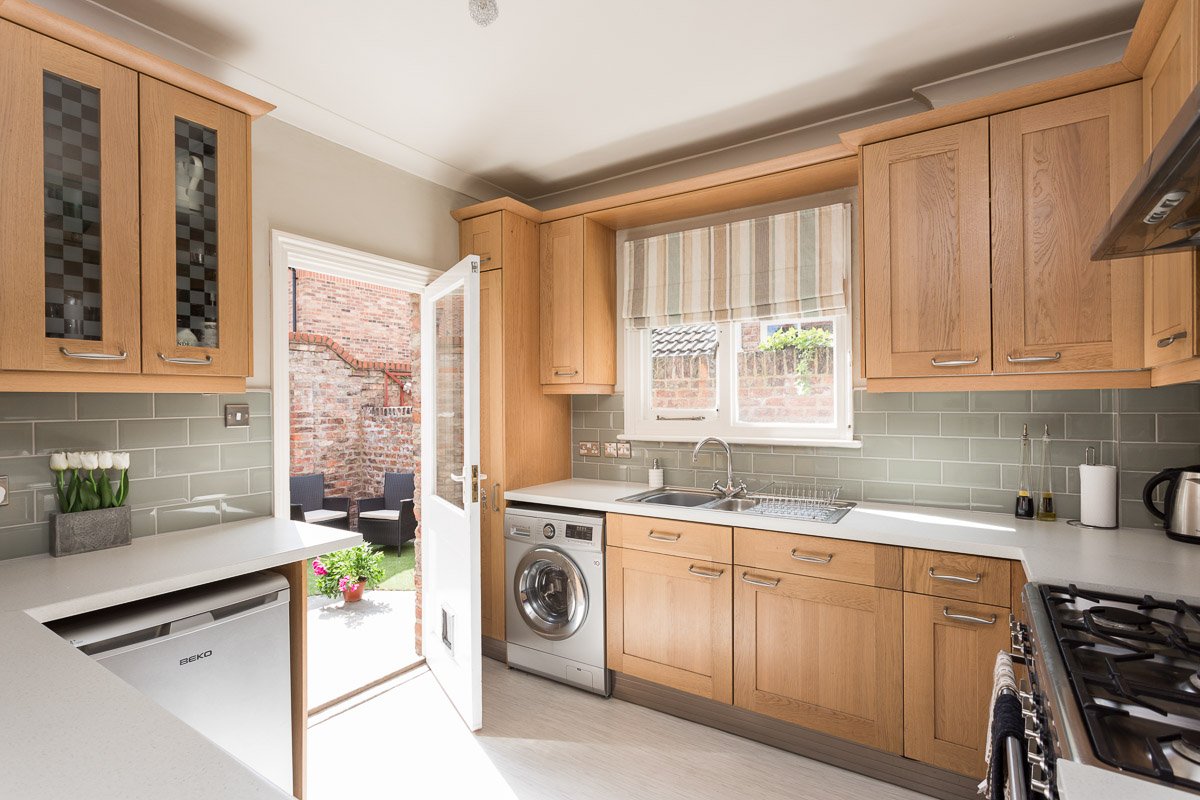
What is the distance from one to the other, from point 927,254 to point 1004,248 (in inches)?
9.9

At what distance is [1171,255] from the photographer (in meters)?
1.62

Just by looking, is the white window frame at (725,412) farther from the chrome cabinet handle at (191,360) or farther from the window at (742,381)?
the chrome cabinet handle at (191,360)

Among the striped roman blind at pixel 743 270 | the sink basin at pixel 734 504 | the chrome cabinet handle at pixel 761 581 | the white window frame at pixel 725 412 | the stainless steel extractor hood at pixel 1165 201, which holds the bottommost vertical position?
the chrome cabinet handle at pixel 761 581

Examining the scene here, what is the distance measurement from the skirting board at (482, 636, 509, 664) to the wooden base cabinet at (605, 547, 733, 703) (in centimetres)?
75

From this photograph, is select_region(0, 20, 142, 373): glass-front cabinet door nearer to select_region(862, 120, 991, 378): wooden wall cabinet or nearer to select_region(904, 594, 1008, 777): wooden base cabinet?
select_region(862, 120, 991, 378): wooden wall cabinet

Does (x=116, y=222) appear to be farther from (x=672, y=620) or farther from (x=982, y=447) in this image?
(x=982, y=447)

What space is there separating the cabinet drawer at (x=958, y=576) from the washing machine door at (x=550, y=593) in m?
1.49

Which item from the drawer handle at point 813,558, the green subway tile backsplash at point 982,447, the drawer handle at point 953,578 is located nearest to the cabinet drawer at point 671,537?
the drawer handle at point 813,558

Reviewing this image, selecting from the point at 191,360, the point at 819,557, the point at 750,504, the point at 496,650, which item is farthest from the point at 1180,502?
the point at 191,360

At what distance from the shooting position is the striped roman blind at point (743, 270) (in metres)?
2.83

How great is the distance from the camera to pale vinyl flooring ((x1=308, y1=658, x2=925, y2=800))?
218cm

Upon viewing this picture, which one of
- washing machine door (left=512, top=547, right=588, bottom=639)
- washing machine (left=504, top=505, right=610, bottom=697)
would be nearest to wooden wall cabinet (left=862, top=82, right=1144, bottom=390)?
washing machine (left=504, top=505, right=610, bottom=697)

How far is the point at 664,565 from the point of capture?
2674 mm

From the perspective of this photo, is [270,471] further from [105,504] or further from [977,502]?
[977,502]
